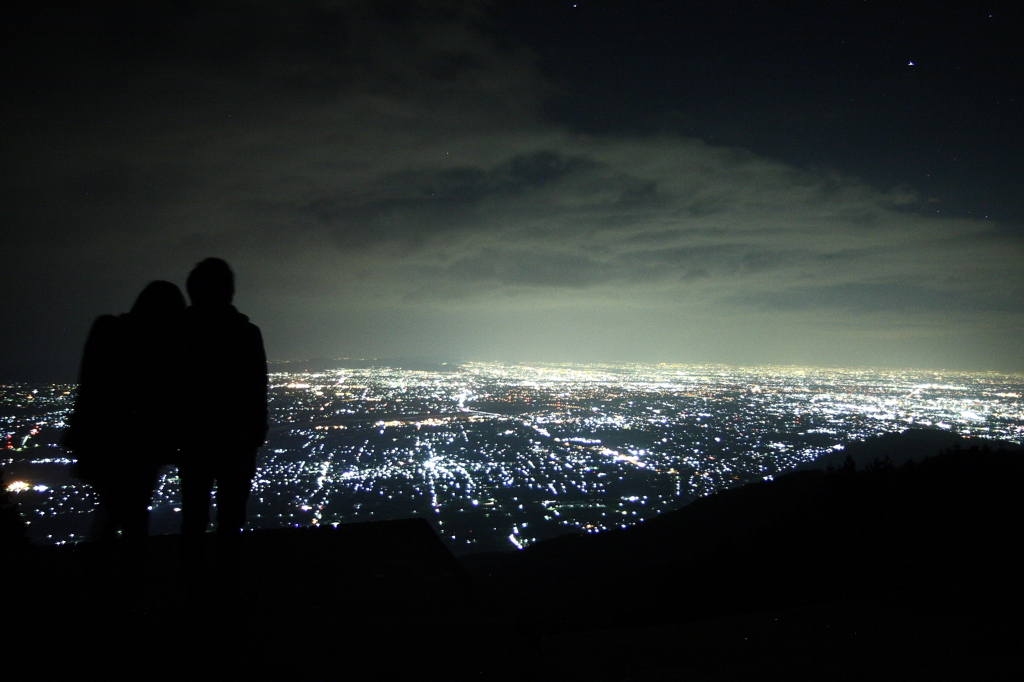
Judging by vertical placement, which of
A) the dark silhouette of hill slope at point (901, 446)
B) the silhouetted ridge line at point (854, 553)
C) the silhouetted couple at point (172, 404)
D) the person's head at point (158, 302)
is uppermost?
the person's head at point (158, 302)

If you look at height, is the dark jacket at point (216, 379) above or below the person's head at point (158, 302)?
below

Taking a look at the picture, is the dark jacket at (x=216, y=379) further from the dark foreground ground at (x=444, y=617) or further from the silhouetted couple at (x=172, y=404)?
the dark foreground ground at (x=444, y=617)

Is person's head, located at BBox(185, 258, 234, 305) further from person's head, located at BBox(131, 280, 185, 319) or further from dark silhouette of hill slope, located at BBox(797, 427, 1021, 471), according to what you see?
dark silhouette of hill slope, located at BBox(797, 427, 1021, 471)

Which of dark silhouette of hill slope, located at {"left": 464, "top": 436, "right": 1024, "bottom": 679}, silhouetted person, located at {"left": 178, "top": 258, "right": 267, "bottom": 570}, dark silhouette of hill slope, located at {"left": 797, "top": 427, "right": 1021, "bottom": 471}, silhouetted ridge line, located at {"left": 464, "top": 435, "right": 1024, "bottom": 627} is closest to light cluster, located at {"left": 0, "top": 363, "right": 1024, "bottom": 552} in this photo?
dark silhouette of hill slope, located at {"left": 797, "top": 427, "right": 1021, "bottom": 471}

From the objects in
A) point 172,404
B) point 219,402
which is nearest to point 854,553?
point 219,402

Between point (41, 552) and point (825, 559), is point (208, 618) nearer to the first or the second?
point (41, 552)

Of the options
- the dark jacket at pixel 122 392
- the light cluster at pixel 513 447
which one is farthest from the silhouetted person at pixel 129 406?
the light cluster at pixel 513 447
